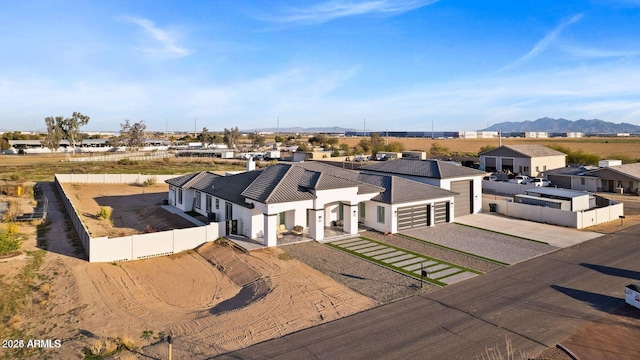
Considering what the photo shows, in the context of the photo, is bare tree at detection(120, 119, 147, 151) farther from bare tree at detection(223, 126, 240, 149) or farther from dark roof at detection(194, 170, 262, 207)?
dark roof at detection(194, 170, 262, 207)

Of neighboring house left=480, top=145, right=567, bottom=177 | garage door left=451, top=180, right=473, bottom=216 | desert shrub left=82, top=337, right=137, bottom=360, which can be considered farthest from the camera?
neighboring house left=480, top=145, right=567, bottom=177

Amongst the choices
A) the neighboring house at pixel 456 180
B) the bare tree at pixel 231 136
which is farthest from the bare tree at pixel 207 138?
the neighboring house at pixel 456 180

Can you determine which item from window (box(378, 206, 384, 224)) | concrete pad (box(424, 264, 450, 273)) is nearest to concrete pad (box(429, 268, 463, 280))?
concrete pad (box(424, 264, 450, 273))

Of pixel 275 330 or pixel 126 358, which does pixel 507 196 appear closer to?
pixel 275 330

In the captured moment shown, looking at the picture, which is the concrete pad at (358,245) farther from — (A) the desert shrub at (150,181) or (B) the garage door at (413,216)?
(A) the desert shrub at (150,181)

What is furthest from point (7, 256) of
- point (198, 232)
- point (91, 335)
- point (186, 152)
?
point (186, 152)

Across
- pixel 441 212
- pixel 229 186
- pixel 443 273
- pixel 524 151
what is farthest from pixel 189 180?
pixel 524 151
